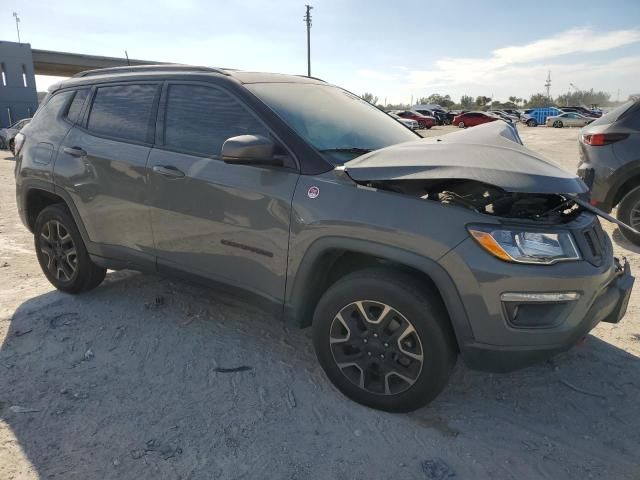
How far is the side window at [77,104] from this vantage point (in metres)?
3.86

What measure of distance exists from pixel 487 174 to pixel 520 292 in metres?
0.55

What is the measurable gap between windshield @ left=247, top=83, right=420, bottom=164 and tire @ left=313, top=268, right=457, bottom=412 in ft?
2.57

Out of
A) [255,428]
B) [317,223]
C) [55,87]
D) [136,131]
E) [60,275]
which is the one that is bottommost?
[255,428]

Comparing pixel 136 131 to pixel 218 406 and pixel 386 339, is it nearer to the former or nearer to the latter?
pixel 218 406

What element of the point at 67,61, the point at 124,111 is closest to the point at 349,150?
the point at 124,111

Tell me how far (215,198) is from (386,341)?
1310 millimetres

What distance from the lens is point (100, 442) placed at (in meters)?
2.39

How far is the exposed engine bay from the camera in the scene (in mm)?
2408

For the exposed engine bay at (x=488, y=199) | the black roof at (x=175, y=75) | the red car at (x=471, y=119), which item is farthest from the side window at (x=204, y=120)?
the red car at (x=471, y=119)

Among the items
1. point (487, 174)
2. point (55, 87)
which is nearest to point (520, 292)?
point (487, 174)

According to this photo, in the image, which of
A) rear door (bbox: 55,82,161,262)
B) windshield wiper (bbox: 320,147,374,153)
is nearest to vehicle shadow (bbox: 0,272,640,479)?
rear door (bbox: 55,82,161,262)

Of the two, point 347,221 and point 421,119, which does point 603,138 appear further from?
point 421,119

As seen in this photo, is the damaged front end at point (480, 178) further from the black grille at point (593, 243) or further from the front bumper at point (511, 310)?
the front bumper at point (511, 310)

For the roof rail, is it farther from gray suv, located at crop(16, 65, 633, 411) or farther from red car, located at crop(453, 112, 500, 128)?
red car, located at crop(453, 112, 500, 128)
